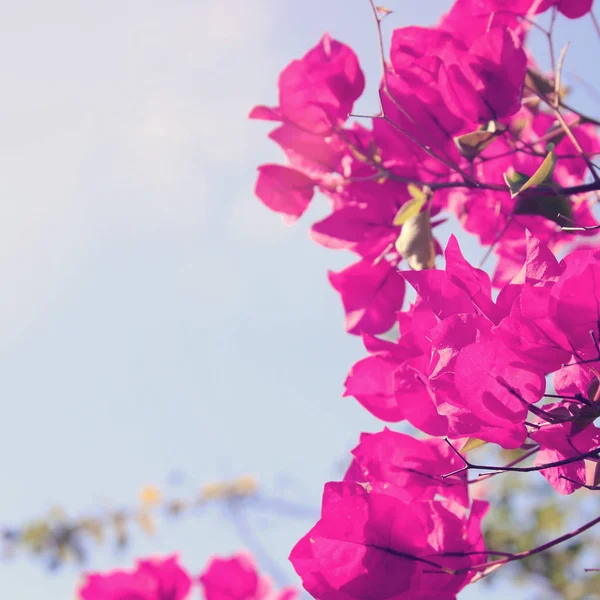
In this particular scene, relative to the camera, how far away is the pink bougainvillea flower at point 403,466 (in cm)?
53

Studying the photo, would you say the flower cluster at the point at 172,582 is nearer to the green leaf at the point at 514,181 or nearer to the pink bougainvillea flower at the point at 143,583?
the pink bougainvillea flower at the point at 143,583

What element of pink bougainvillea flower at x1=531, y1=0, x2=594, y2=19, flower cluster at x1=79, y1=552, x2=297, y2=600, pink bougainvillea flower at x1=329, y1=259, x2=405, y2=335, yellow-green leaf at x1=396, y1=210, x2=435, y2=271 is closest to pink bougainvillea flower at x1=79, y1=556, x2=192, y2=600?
flower cluster at x1=79, y1=552, x2=297, y2=600

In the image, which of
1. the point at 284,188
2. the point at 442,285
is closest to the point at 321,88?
the point at 284,188

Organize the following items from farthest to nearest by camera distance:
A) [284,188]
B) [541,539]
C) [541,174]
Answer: [541,539]
[284,188]
[541,174]

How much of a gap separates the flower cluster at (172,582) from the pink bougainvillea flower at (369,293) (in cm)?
45

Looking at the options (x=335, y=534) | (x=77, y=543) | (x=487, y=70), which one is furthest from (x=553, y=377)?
(x=77, y=543)

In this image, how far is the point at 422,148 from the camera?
0.59 metres

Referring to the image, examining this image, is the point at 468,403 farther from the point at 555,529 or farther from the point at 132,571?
the point at 555,529

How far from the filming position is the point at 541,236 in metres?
0.75

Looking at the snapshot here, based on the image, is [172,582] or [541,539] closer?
[172,582]

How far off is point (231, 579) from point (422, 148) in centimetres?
66

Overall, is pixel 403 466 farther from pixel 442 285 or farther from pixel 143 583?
pixel 143 583

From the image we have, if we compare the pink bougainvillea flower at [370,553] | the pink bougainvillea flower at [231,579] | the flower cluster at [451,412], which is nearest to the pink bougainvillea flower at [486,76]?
the flower cluster at [451,412]

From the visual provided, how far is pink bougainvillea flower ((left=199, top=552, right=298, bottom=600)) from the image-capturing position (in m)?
0.94
